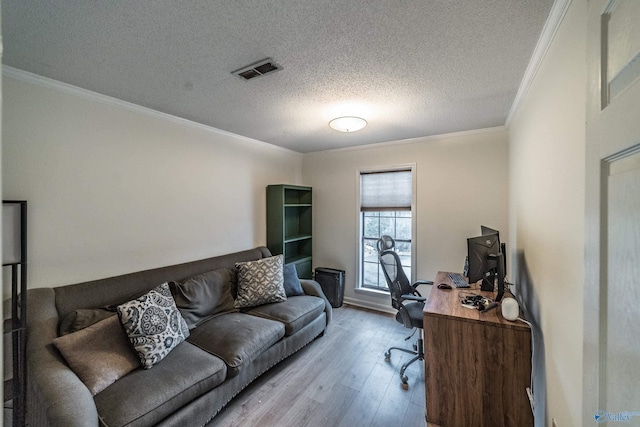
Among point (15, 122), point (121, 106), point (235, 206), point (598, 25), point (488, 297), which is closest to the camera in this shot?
point (598, 25)

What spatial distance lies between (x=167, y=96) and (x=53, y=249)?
1433 mm

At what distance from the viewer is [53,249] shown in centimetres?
201

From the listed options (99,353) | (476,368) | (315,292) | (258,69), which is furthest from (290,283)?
(258,69)

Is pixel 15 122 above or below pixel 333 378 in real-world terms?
above

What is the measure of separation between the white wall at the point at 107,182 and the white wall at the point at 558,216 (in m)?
2.98

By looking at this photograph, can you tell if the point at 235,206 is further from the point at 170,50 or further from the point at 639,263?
the point at 639,263

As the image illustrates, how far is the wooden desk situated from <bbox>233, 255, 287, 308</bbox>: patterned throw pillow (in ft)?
5.13

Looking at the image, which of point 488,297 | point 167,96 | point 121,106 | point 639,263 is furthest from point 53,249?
point 488,297

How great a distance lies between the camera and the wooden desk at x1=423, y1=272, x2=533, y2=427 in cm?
166

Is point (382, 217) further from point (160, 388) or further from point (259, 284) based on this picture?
point (160, 388)

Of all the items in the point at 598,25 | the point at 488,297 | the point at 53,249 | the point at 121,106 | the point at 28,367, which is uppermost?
the point at 121,106

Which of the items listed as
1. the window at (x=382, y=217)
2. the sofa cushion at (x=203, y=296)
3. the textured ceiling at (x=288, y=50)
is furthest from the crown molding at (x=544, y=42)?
the sofa cushion at (x=203, y=296)

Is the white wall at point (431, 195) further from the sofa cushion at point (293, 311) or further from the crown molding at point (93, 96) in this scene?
the crown molding at point (93, 96)

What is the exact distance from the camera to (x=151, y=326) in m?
1.89
